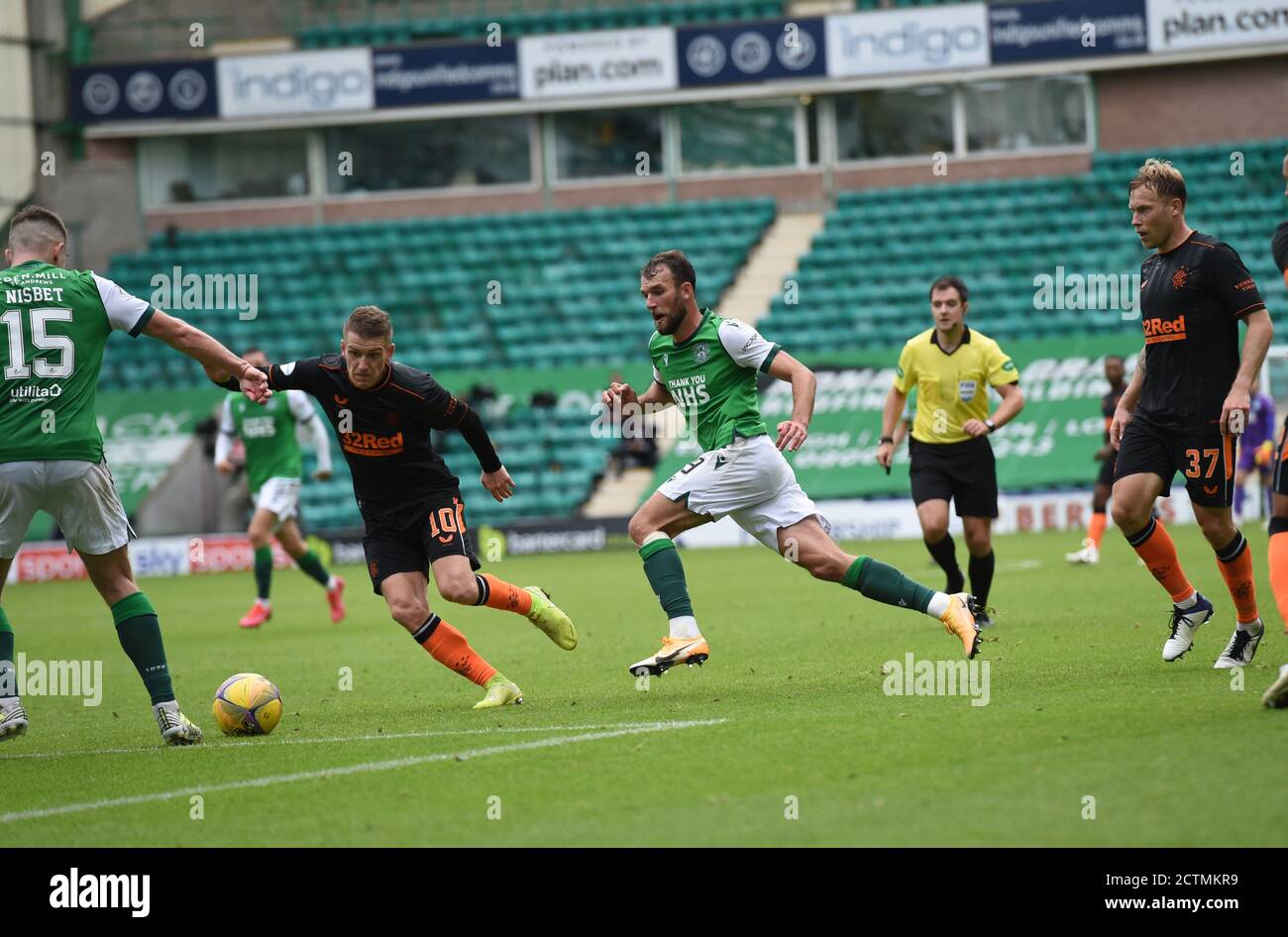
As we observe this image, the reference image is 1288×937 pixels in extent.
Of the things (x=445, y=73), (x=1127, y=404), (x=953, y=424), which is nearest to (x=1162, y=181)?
(x=1127, y=404)

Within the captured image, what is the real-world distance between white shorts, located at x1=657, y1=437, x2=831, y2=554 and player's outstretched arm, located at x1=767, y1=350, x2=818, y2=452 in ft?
1.01

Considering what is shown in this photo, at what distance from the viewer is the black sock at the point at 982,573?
37.0 feet

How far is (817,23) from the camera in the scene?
3102 centimetres

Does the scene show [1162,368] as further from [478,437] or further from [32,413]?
[32,413]

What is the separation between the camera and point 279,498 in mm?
15102

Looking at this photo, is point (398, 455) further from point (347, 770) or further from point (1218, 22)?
point (1218, 22)

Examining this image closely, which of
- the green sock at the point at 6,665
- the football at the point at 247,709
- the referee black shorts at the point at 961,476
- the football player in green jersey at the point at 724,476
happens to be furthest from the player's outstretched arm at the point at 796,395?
the green sock at the point at 6,665

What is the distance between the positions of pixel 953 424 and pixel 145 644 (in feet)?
20.1

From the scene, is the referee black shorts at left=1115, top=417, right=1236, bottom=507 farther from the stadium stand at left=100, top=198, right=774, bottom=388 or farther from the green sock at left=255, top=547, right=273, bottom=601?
the stadium stand at left=100, top=198, right=774, bottom=388

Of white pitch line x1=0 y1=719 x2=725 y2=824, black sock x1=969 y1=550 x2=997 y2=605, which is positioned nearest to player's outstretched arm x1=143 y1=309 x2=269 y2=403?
white pitch line x1=0 y1=719 x2=725 y2=824

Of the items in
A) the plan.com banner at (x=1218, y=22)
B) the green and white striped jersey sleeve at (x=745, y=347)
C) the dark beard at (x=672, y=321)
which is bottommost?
the green and white striped jersey sleeve at (x=745, y=347)

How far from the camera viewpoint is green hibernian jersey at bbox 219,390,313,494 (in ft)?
50.1

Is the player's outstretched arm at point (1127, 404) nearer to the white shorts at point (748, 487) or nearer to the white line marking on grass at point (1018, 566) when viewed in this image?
the white shorts at point (748, 487)
